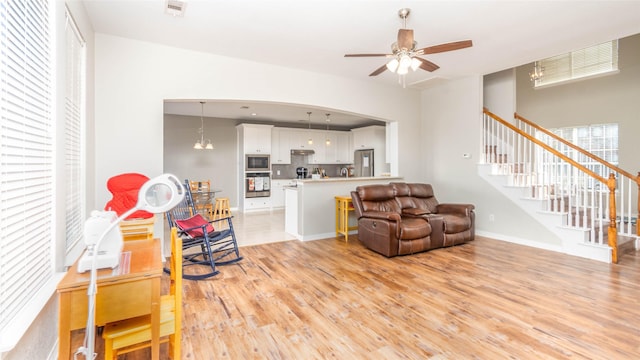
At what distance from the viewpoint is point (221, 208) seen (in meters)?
6.68

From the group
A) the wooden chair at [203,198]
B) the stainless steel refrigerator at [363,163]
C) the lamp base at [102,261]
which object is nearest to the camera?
the lamp base at [102,261]

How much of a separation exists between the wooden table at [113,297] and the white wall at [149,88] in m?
2.41

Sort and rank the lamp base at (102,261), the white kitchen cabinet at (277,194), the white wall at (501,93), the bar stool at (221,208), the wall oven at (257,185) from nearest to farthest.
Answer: the lamp base at (102,261) < the white wall at (501,93) < the bar stool at (221,208) < the wall oven at (257,185) < the white kitchen cabinet at (277,194)

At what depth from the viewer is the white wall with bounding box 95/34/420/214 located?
351 centimetres

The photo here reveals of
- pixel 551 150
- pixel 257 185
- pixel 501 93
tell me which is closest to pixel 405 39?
pixel 551 150

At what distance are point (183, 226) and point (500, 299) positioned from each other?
11.4ft

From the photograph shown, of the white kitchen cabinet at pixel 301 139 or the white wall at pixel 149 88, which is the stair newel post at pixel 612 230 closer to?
the white wall at pixel 149 88

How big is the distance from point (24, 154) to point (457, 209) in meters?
5.01

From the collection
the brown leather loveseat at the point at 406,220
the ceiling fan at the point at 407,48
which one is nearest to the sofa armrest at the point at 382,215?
the brown leather loveseat at the point at 406,220

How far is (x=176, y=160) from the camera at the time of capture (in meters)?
7.78

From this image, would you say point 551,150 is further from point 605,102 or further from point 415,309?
point 415,309

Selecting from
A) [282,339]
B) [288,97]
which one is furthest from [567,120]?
[282,339]

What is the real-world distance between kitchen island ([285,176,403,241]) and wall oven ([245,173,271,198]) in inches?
110

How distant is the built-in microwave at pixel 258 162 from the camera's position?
8031 millimetres
